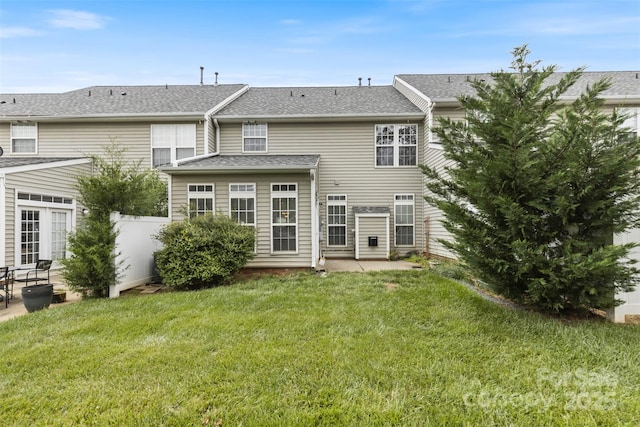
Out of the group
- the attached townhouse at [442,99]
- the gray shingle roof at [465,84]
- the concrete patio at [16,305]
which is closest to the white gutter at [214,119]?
the concrete patio at [16,305]

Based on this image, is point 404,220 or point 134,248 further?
point 404,220

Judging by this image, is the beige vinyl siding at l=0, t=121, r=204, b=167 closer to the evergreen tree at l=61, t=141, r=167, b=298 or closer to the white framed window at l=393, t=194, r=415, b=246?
the evergreen tree at l=61, t=141, r=167, b=298

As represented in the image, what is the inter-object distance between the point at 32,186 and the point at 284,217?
7451 mm

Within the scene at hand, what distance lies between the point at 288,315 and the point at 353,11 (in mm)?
13869

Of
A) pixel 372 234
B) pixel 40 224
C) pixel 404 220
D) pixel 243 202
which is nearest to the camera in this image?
pixel 243 202

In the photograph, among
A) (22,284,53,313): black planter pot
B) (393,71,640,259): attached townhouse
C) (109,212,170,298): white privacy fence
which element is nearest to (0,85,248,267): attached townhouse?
(109,212,170,298): white privacy fence

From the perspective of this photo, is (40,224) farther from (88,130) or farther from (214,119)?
(214,119)

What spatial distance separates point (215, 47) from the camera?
15117 mm

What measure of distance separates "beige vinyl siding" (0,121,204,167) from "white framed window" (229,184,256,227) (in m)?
5.38

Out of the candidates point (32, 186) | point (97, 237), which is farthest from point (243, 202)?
point (32, 186)

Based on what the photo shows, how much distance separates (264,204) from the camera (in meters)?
8.66

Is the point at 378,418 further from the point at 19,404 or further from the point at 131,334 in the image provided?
the point at 131,334

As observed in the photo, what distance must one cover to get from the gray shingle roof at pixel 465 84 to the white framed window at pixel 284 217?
6.27m

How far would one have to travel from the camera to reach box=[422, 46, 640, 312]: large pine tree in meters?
3.71
